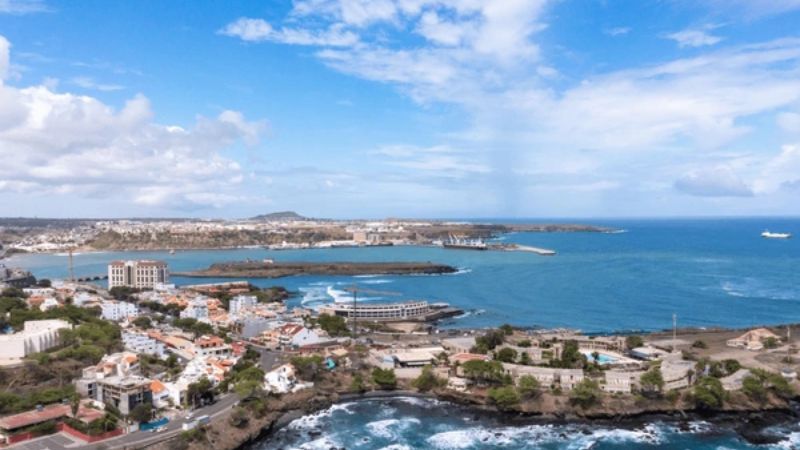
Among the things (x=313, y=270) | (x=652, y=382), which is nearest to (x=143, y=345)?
(x=652, y=382)

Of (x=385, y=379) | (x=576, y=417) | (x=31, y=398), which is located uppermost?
(x=31, y=398)

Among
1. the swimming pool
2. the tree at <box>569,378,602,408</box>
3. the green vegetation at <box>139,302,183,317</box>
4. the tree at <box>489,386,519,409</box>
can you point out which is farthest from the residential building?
the swimming pool

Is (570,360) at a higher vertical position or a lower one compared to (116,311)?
lower

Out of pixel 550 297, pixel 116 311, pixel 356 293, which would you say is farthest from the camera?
pixel 356 293

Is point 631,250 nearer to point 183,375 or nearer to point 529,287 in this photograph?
point 529,287

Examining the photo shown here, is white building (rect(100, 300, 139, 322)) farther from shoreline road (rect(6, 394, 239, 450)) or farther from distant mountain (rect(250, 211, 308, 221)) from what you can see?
distant mountain (rect(250, 211, 308, 221))

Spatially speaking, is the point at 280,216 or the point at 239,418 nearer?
the point at 239,418

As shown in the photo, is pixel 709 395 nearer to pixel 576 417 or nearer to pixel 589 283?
pixel 576 417
